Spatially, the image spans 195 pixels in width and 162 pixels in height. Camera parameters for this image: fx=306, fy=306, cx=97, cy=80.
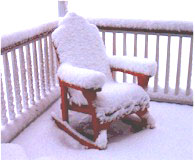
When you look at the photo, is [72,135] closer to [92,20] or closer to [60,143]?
[60,143]

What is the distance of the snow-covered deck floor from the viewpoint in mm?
2156

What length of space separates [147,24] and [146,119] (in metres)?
0.93

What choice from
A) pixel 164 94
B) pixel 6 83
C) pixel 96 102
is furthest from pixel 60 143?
pixel 164 94

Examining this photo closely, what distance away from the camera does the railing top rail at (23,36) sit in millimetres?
2191

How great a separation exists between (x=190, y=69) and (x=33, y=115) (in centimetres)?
153

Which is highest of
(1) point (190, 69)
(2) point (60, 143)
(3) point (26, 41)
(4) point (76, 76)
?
(3) point (26, 41)

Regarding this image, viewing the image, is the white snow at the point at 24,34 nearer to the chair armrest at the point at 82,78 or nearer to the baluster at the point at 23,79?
the baluster at the point at 23,79

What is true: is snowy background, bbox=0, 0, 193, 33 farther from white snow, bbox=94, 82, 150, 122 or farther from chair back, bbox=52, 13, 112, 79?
white snow, bbox=94, 82, 150, 122

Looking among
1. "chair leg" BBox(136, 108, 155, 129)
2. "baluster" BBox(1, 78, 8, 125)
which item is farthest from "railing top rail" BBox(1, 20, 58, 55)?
"chair leg" BBox(136, 108, 155, 129)

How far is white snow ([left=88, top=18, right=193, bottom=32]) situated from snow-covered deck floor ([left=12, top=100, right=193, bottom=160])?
0.81 meters

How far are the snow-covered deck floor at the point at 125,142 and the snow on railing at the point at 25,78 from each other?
13 cm

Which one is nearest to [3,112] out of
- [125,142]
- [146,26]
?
[125,142]

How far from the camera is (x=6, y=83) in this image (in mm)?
2299

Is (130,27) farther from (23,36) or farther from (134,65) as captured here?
(23,36)
